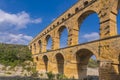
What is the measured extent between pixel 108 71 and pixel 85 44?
3.80 metres

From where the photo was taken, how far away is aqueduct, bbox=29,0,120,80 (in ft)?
44.1

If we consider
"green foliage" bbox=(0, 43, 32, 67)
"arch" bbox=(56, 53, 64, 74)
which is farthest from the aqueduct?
"green foliage" bbox=(0, 43, 32, 67)

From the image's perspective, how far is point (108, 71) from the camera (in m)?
13.5

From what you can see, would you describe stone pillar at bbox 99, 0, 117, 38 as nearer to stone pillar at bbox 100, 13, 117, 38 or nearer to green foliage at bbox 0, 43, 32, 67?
stone pillar at bbox 100, 13, 117, 38

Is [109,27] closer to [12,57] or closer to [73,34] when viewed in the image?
[73,34]

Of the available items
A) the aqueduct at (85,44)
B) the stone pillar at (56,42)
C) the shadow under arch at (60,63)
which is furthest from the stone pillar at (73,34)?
the stone pillar at (56,42)

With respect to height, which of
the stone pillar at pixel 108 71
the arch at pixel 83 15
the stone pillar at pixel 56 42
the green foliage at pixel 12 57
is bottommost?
the stone pillar at pixel 108 71

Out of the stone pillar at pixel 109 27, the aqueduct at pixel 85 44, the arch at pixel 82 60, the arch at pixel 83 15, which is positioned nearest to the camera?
the aqueduct at pixel 85 44

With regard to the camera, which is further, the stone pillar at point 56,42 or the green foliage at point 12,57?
the green foliage at point 12,57

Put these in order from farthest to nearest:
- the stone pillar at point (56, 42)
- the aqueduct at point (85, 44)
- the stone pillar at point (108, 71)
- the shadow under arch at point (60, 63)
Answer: the stone pillar at point (56, 42) → the shadow under arch at point (60, 63) → the aqueduct at point (85, 44) → the stone pillar at point (108, 71)

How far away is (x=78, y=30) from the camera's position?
20.2 meters

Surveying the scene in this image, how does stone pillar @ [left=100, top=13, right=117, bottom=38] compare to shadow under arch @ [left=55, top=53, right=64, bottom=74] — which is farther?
shadow under arch @ [left=55, top=53, right=64, bottom=74]

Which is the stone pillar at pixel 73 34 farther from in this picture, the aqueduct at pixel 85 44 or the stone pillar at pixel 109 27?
the stone pillar at pixel 109 27

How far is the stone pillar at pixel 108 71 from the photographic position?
43.5 feet
